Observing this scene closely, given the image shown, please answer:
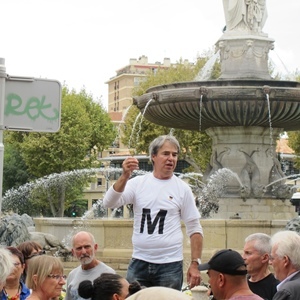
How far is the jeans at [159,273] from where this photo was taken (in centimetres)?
736

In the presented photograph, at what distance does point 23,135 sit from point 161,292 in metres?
52.7

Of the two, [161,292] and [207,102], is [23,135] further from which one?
[161,292]

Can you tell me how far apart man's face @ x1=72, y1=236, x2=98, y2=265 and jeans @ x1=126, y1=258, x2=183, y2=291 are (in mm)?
361

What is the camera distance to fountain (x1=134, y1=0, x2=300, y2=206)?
1945 cm

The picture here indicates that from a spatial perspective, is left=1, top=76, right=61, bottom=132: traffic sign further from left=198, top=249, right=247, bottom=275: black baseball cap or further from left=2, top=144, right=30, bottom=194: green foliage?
left=2, top=144, right=30, bottom=194: green foliage

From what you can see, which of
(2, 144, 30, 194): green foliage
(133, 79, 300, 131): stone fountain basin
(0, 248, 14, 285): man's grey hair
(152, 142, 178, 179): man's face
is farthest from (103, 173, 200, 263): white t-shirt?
(2, 144, 30, 194): green foliage

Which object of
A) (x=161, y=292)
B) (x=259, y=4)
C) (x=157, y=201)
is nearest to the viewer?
(x=161, y=292)

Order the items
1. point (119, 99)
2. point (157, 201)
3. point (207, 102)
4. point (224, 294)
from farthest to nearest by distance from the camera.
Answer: point (119, 99) < point (207, 102) < point (157, 201) < point (224, 294)

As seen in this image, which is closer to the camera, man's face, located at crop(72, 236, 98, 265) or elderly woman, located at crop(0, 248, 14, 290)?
elderly woman, located at crop(0, 248, 14, 290)

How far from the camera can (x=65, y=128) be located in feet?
180

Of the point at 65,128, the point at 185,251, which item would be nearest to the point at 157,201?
the point at 185,251

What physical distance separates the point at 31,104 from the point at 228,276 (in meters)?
1.54

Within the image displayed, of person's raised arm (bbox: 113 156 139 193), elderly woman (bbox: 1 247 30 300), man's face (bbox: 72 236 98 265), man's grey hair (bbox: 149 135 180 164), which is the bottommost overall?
elderly woman (bbox: 1 247 30 300)

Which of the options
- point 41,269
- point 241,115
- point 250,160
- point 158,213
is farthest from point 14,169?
point 41,269
